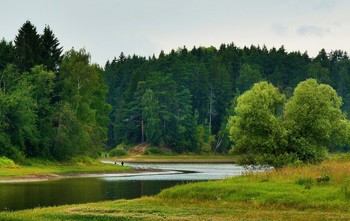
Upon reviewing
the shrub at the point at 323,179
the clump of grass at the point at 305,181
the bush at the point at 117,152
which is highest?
the bush at the point at 117,152

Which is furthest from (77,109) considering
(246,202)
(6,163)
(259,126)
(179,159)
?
(246,202)

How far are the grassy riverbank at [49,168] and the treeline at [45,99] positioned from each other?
5.41 ft

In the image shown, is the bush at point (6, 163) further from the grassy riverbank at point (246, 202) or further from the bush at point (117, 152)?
the bush at point (117, 152)

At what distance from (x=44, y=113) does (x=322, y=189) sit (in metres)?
72.3

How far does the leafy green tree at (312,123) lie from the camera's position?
64.6 meters

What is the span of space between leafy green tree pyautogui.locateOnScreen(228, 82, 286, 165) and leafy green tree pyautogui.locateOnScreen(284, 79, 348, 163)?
1.34 metres

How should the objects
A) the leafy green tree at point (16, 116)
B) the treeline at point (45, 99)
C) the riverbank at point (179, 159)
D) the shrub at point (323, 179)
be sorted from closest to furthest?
1. the shrub at point (323, 179)
2. the leafy green tree at point (16, 116)
3. the treeline at point (45, 99)
4. the riverbank at point (179, 159)

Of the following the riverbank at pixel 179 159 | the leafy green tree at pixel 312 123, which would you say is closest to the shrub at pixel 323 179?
the leafy green tree at pixel 312 123

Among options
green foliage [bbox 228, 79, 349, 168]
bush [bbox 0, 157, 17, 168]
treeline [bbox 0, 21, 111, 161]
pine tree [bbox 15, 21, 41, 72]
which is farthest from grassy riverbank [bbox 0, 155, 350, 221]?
pine tree [bbox 15, 21, 41, 72]

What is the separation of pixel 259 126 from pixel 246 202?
89.4ft

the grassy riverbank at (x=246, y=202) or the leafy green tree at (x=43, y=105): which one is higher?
the leafy green tree at (x=43, y=105)

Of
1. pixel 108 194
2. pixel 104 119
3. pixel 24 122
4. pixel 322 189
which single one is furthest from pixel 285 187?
pixel 104 119

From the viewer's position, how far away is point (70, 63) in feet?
360

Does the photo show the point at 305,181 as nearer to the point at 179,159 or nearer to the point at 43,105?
the point at 43,105
